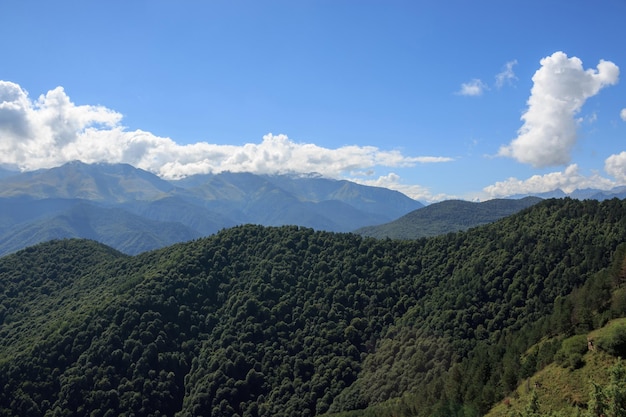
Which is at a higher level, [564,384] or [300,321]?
[564,384]

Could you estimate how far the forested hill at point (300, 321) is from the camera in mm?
104438

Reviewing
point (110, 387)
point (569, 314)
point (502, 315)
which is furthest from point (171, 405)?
point (569, 314)

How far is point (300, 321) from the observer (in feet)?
435

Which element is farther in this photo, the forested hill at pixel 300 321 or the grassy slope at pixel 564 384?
the forested hill at pixel 300 321

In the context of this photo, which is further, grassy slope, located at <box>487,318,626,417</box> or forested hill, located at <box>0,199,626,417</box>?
forested hill, located at <box>0,199,626,417</box>

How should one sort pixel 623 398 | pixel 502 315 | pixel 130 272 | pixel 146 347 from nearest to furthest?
pixel 623 398 < pixel 502 315 < pixel 146 347 < pixel 130 272

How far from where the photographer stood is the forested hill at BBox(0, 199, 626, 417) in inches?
4112

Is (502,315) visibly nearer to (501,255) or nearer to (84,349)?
(501,255)

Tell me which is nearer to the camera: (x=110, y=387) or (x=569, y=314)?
(x=569, y=314)

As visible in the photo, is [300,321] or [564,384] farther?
[300,321]

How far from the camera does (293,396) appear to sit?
111688mm

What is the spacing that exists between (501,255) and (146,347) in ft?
322

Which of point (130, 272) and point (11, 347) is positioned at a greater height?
point (130, 272)

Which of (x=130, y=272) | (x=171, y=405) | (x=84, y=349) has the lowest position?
(x=171, y=405)
